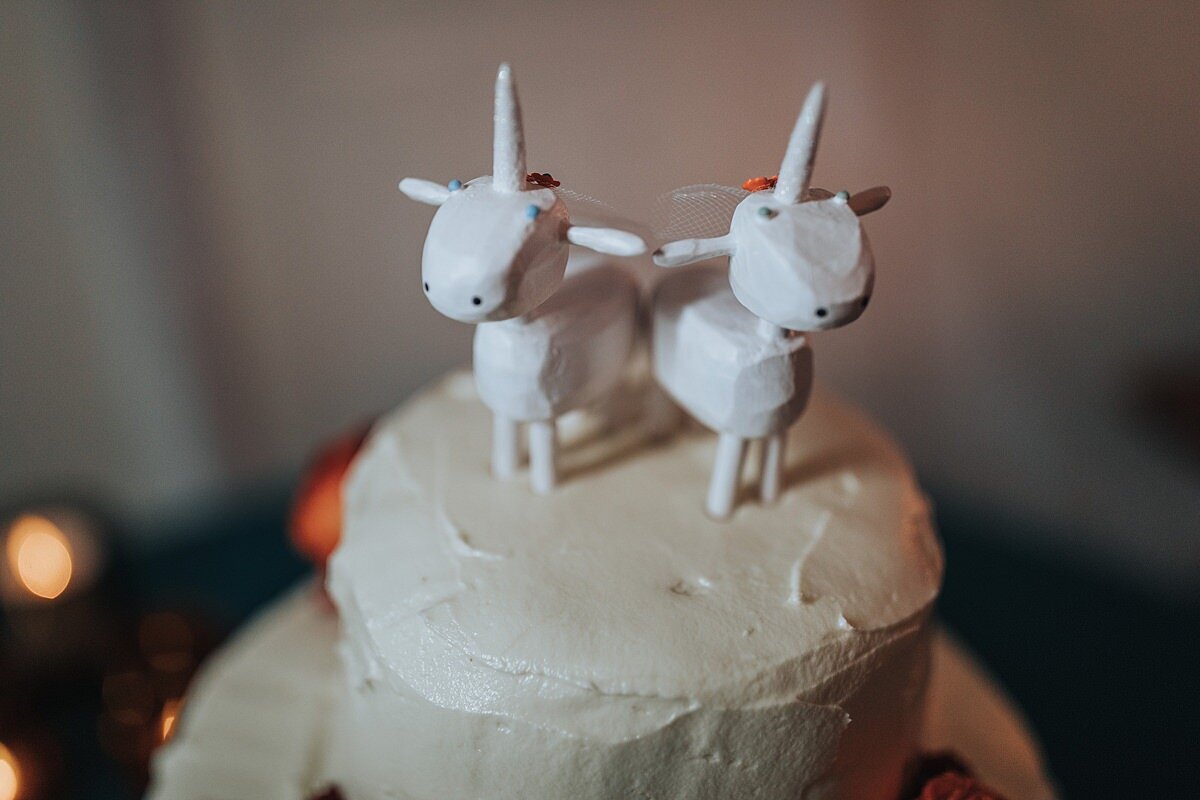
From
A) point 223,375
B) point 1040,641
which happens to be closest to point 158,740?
point 223,375

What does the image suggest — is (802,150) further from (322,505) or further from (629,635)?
(322,505)

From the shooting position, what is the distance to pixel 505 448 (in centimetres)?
129

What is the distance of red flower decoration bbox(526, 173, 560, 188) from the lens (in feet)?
3.53

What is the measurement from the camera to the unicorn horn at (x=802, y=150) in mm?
956

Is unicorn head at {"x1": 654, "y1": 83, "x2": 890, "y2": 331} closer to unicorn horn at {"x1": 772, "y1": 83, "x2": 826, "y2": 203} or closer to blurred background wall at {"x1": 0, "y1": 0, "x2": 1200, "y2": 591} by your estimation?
unicorn horn at {"x1": 772, "y1": 83, "x2": 826, "y2": 203}

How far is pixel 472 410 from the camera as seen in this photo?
152cm

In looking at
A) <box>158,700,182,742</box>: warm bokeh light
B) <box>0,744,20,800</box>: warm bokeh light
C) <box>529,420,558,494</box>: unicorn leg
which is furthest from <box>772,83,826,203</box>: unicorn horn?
<box>0,744,20,800</box>: warm bokeh light

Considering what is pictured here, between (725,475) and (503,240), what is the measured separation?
1.43ft

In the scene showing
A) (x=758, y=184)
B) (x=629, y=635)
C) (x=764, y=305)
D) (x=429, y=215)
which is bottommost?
(x=629, y=635)

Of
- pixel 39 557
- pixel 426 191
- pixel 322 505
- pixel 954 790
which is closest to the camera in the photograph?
pixel 426 191

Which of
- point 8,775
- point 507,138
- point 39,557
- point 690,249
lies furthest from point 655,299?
point 39,557

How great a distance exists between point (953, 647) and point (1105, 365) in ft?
3.36

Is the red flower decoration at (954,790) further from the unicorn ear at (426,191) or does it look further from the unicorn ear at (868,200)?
the unicorn ear at (426,191)

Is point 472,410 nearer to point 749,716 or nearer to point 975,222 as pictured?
point 749,716
